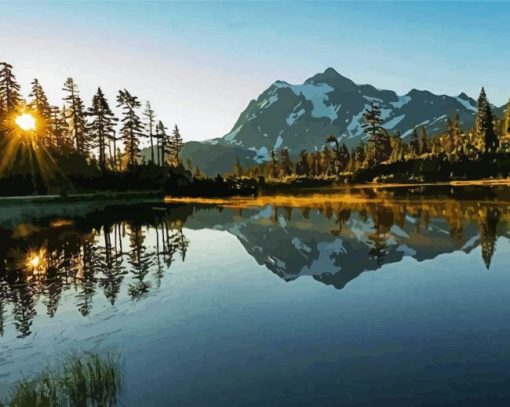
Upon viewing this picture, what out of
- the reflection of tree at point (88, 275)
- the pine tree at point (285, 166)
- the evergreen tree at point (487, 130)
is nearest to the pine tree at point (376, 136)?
the evergreen tree at point (487, 130)

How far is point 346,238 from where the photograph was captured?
30.3 m

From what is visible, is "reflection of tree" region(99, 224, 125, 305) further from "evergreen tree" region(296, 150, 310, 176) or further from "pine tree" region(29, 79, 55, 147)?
"evergreen tree" region(296, 150, 310, 176)

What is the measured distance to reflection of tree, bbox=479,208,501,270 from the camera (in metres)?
22.7

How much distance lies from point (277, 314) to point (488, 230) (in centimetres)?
2025

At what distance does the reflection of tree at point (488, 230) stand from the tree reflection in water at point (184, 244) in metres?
0.06

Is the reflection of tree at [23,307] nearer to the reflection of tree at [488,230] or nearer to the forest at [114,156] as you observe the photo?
the reflection of tree at [488,230]

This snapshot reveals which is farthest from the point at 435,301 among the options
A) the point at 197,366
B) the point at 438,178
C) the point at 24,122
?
the point at 438,178

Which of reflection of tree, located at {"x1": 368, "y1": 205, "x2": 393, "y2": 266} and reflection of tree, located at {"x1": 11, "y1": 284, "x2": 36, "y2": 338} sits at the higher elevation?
reflection of tree, located at {"x1": 368, "y1": 205, "x2": 393, "y2": 266}

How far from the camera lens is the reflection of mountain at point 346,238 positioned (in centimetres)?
2272

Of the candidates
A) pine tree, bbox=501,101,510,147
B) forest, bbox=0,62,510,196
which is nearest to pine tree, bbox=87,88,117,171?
forest, bbox=0,62,510,196

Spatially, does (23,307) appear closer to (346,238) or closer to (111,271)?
(111,271)

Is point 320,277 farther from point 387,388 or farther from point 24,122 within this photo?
point 24,122

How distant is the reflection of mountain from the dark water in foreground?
0.65ft

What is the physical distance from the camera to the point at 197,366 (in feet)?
36.3
